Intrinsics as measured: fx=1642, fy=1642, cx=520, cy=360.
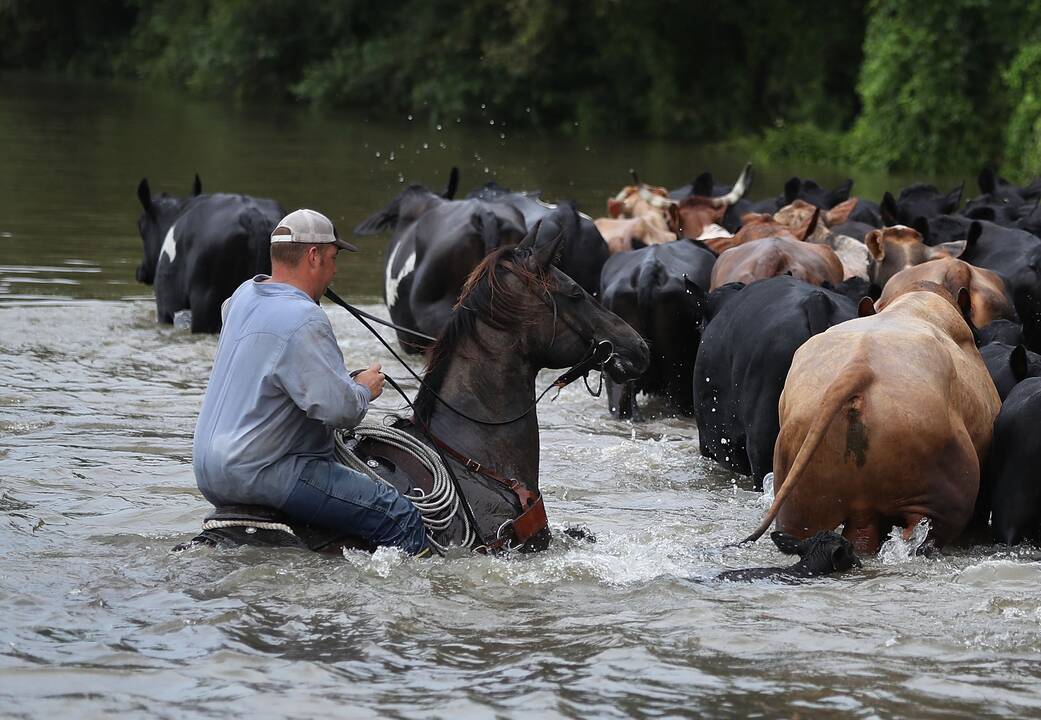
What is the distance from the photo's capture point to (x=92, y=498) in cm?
886

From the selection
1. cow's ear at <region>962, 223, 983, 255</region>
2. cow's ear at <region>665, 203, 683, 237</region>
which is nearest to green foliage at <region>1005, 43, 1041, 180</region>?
cow's ear at <region>665, 203, 683, 237</region>

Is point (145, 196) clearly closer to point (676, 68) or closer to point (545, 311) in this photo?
point (545, 311)

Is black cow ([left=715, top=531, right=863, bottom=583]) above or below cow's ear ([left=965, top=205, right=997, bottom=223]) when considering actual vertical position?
below

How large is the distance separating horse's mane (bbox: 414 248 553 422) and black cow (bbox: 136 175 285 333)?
22.9ft

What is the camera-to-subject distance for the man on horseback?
668cm

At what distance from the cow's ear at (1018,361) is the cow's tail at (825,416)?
163 centimetres

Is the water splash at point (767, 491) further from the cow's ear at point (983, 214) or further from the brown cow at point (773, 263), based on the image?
the cow's ear at point (983, 214)

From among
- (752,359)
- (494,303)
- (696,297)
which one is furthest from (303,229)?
(696,297)

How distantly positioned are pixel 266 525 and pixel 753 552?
2.36 meters

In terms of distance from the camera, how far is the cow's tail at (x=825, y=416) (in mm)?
7172

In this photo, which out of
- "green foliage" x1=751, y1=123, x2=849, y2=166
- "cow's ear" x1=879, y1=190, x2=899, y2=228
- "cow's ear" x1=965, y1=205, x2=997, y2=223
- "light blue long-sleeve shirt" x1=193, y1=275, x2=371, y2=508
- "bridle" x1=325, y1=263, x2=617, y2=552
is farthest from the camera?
"green foliage" x1=751, y1=123, x2=849, y2=166

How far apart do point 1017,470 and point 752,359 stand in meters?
1.93

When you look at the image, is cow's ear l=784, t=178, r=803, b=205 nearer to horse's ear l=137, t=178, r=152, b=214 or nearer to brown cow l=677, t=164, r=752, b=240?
brown cow l=677, t=164, r=752, b=240

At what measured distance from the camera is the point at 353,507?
6.91 meters
